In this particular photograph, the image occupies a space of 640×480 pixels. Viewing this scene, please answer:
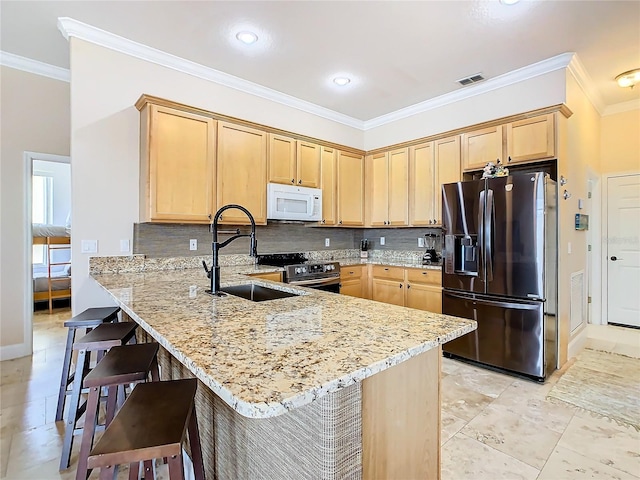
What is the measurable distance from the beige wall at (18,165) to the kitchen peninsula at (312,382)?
9.05 ft

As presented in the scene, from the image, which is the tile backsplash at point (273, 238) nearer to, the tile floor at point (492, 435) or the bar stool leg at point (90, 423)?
the tile floor at point (492, 435)

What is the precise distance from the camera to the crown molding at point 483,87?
305 centimetres

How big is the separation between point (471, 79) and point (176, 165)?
3025 mm

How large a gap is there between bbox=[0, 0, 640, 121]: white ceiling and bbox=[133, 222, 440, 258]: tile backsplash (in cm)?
163

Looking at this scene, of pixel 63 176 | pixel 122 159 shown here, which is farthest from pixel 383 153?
pixel 63 176

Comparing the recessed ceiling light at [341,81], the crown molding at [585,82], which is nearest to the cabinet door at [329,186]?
the recessed ceiling light at [341,81]

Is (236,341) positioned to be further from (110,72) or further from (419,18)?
(110,72)

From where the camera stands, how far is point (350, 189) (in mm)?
4566

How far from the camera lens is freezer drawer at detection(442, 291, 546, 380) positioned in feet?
9.23

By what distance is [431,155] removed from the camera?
4.02m

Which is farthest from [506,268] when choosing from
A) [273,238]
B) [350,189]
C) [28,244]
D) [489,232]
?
[28,244]

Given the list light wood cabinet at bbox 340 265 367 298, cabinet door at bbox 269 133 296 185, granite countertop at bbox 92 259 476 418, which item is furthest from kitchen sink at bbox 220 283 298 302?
light wood cabinet at bbox 340 265 367 298

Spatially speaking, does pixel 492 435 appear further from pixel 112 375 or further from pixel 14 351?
pixel 14 351

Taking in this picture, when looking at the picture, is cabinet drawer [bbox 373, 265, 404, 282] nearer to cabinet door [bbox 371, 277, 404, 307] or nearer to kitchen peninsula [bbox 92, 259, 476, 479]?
cabinet door [bbox 371, 277, 404, 307]
